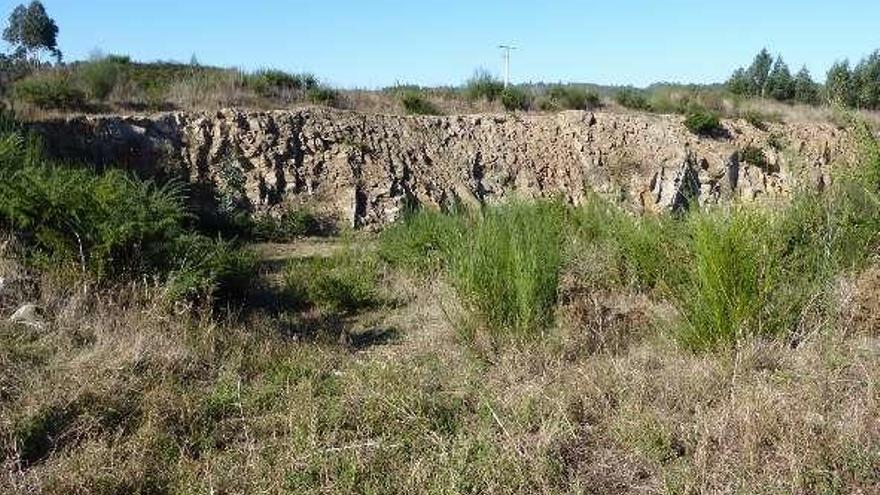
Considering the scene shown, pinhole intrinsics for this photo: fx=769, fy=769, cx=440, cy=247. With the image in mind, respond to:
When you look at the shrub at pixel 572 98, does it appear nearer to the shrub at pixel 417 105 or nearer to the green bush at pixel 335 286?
the shrub at pixel 417 105

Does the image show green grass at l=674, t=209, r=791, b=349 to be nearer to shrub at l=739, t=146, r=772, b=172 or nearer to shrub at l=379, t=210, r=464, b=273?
shrub at l=379, t=210, r=464, b=273

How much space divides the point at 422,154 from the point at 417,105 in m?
2.39

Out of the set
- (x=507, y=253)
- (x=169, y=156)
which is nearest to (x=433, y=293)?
(x=507, y=253)

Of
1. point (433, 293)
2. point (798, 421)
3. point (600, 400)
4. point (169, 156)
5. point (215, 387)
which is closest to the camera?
point (798, 421)

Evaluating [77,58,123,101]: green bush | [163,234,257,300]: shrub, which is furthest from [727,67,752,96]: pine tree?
[163,234,257,300]: shrub

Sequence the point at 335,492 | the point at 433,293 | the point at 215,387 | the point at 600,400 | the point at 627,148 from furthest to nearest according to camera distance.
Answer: the point at 627,148
the point at 433,293
the point at 215,387
the point at 600,400
the point at 335,492

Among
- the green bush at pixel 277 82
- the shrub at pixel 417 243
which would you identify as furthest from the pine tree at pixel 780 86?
the shrub at pixel 417 243

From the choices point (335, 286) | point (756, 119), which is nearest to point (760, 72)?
point (756, 119)

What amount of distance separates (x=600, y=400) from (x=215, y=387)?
2.32m

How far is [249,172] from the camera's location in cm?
1667

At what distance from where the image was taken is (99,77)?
1708 cm

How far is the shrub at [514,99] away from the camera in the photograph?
21.8 meters

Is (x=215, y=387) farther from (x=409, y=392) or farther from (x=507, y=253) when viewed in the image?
(x=507, y=253)

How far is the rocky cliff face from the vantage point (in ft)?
52.1
